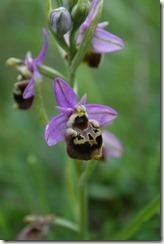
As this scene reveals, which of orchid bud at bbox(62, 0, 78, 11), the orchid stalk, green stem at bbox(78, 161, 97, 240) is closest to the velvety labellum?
the orchid stalk

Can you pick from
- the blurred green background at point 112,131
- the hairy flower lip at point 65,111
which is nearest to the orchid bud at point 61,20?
the hairy flower lip at point 65,111

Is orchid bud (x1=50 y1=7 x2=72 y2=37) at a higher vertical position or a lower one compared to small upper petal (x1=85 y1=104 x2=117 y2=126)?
higher

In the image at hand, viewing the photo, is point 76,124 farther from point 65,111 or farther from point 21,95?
point 21,95

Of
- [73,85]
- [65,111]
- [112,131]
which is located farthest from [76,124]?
[112,131]

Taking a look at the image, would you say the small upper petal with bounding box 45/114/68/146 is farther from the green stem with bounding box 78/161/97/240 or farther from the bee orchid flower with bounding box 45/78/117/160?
the green stem with bounding box 78/161/97/240

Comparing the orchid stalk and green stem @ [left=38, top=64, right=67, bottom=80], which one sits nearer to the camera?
the orchid stalk

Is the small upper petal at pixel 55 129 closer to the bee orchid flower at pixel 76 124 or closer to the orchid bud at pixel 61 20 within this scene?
the bee orchid flower at pixel 76 124

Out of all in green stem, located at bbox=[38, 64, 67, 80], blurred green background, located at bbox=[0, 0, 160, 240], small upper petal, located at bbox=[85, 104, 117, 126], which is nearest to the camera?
small upper petal, located at bbox=[85, 104, 117, 126]
